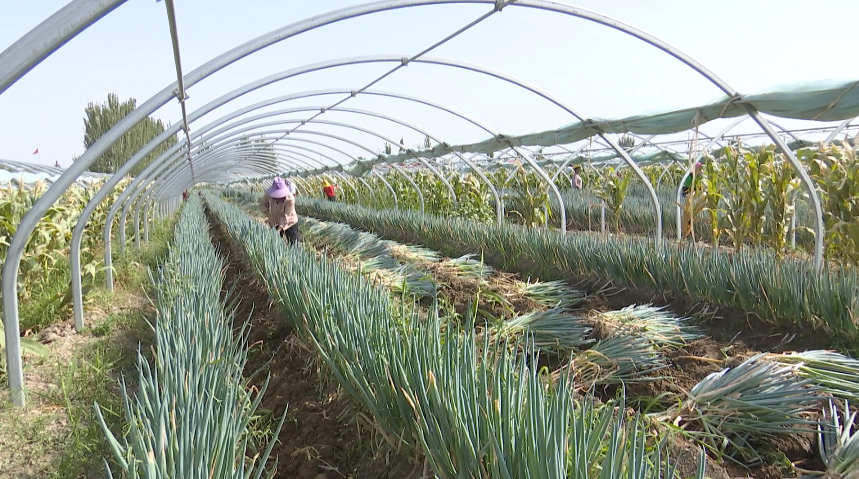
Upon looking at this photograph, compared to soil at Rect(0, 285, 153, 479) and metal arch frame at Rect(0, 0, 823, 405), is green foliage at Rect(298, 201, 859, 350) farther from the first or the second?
soil at Rect(0, 285, 153, 479)

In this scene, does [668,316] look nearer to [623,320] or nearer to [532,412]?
[623,320]

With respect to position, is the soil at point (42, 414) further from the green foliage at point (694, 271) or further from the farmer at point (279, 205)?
the farmer at point (279, 205)

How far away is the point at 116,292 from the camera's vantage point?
6035 mm

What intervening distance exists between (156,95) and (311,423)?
2565 mm

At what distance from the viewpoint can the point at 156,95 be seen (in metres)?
3.88

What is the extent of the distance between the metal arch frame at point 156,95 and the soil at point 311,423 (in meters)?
1.18

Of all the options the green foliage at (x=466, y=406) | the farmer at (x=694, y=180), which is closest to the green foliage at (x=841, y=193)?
the farmer at (x=694, y=180)

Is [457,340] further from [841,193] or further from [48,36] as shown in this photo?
[841,193]

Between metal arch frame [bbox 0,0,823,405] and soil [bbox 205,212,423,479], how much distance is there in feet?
3.86

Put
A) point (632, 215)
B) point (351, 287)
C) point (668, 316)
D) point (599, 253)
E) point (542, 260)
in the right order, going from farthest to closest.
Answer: point (632, 215) < point (542, 260) < point (599, 253) < point (668, 316) < point (351, 287)

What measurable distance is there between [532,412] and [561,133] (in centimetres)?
652

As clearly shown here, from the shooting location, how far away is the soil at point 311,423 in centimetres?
210

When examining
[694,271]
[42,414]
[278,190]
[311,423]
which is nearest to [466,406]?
[311,423]

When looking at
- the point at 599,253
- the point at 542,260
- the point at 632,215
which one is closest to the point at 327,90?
the point at 542,260
